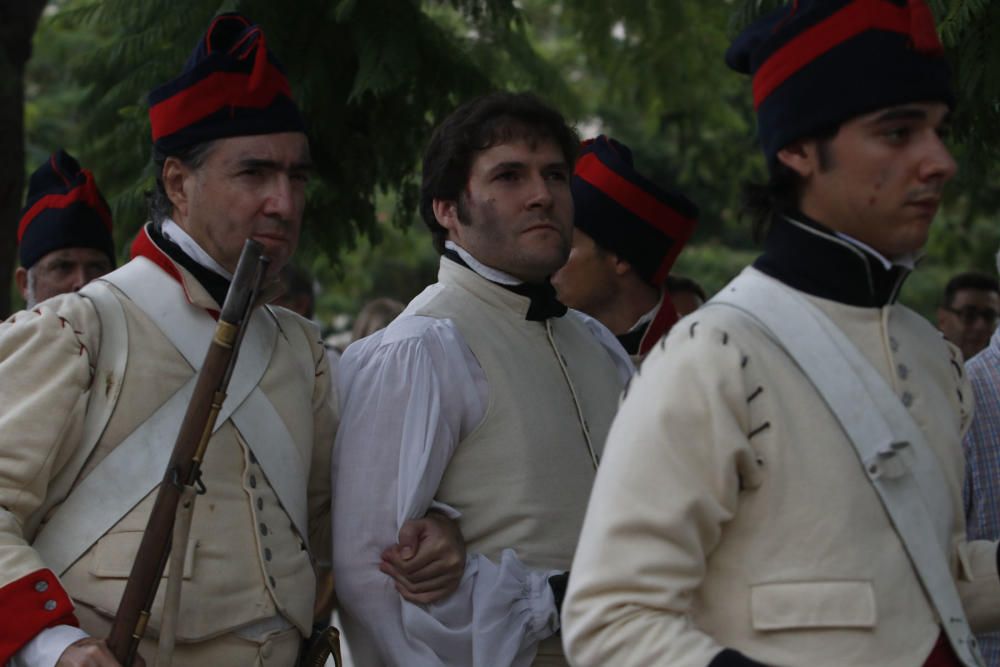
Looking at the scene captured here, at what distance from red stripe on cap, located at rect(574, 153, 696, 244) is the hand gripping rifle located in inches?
87.1

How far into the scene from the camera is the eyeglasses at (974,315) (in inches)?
339

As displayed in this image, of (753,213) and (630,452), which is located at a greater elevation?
(753,213)

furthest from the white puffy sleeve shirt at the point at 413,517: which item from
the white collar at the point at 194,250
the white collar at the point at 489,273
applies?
the white collar at the point at 194,250

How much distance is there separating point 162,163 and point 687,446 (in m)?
1.93

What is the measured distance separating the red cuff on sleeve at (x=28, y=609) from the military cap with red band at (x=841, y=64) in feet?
5.51

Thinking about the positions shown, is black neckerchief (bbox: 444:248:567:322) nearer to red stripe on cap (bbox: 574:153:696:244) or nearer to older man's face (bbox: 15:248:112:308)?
red stripe on cap (bbox: 574:153:696:244)

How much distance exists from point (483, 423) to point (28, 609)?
1180 millimetres

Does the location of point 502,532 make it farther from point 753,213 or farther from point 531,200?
point 753,213

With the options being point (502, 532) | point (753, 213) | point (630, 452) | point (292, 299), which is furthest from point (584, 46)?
point (630, 452)

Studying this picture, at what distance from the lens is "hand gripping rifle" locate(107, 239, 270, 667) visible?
315 centimetres

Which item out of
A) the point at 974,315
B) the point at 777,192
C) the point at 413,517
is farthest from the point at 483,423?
the point at 974,315

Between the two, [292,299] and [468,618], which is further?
[292,299]

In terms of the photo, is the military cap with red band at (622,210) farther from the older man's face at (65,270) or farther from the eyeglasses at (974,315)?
the eyeglasses at (974,315)

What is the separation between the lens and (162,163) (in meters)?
3.86
